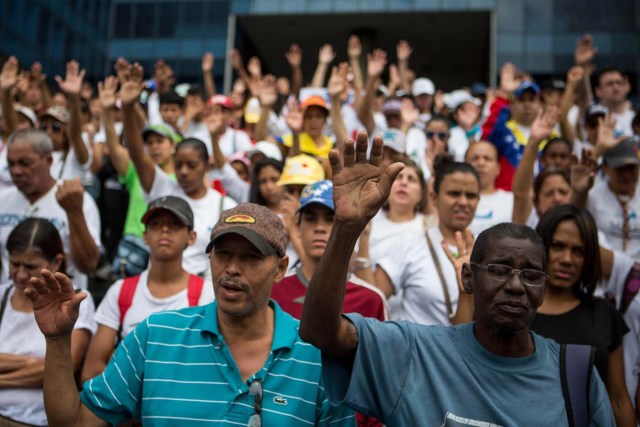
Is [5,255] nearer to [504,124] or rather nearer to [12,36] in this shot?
[504,124]

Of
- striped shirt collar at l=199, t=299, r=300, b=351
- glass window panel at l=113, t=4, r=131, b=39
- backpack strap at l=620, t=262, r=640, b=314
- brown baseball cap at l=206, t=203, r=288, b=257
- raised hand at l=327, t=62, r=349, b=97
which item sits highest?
glass window panel at l=113, t=4, r=131, b=39

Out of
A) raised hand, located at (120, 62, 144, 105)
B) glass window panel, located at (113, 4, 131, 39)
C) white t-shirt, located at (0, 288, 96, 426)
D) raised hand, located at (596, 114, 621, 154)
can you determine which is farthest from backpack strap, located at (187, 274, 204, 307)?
glass window panel, located at (113, 4, 131, 39)

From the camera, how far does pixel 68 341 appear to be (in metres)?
2.75

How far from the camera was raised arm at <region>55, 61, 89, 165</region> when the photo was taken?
6.10m

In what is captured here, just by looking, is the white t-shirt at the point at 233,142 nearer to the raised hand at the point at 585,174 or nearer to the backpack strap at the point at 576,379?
the raised hand at the point at 585,174

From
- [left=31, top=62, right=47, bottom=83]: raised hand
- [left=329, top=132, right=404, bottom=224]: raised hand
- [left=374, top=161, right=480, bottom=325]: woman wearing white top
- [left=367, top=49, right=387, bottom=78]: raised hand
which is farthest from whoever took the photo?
[left=31, top=62, right=47, bottom=83]: raised hand

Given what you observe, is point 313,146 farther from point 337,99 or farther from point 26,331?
point 26,331

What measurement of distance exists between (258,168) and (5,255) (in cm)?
213

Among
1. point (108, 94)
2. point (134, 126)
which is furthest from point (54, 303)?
point (108, 94)

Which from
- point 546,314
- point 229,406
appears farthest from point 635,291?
point 229,406

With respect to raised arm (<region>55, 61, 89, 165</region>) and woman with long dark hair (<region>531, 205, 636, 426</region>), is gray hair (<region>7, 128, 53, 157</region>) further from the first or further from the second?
woman with long dark hair (<region>531, 205, 636, 426</region>)

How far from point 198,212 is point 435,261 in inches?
83.1

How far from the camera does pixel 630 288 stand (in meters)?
4.22

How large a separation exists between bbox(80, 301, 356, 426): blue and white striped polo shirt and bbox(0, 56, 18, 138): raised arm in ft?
16.6
